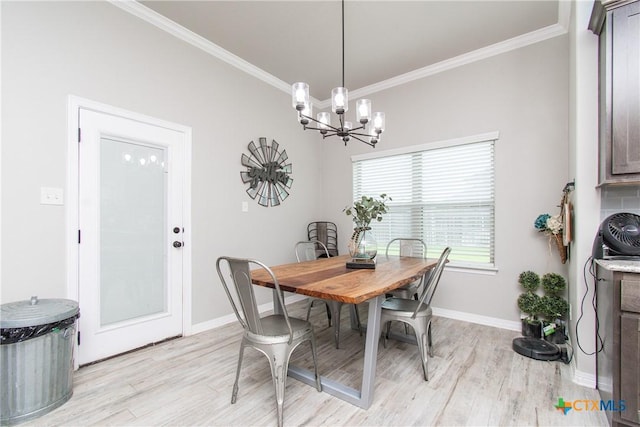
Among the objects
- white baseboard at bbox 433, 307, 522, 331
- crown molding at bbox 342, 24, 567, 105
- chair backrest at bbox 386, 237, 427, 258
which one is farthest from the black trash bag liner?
crown molding at bbox 342, 24, 567, 105

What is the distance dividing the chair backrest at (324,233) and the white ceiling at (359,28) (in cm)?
211

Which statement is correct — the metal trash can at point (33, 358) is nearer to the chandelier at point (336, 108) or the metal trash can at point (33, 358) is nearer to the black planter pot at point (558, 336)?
the chandelier at point (336, 108)

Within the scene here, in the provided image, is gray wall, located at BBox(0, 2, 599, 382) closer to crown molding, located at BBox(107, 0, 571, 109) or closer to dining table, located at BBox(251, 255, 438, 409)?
crown molding, located at BBox(107, 0, 571, 109)

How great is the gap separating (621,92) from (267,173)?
3.19 metres

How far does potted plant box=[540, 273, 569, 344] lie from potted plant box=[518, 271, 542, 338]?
0.15ft

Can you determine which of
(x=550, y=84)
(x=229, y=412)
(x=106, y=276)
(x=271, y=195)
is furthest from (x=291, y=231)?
(x=550, y=84)

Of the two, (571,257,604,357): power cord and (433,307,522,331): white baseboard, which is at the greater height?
(571,257,604,357): power cord

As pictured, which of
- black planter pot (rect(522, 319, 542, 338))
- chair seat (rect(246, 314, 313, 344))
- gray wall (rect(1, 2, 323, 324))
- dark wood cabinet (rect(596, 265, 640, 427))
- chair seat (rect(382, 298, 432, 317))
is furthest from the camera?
black planter pot (rect(522, 319, 542, 338))

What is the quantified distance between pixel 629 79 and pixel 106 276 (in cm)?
388

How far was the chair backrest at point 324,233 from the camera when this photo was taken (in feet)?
14.5

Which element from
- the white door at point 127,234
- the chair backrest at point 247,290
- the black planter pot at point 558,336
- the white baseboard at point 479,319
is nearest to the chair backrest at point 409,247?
the white baseboard at point 479,319

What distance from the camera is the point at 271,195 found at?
385 centimetres

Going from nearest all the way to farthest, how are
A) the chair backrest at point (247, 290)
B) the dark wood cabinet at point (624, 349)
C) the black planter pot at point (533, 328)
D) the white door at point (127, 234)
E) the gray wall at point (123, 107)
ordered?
the dark wood cabinet at point (624, 349) → the chair backrest at point (247, 290) → the gray wall at point (123, 107) → the white door at point (127, 234) → the black planter pot at point (533, 328)

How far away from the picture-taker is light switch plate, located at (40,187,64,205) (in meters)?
2.11
